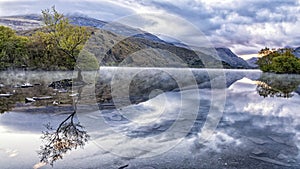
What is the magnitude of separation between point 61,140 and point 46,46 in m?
62.5

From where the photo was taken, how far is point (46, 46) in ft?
219

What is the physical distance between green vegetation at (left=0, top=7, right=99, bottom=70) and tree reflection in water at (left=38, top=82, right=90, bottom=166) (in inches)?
1381

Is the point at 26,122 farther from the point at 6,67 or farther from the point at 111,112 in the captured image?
the point at 6,67

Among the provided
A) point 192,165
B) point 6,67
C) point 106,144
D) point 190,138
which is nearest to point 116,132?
point 106,144

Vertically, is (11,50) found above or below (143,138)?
above

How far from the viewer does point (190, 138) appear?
1202cm

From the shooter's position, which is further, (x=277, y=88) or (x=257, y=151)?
(x=277, y=88)

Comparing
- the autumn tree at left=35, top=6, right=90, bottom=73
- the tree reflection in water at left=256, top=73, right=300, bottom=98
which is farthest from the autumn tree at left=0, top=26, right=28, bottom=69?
the tree reflection in water at left=256, top=73, right=300, bottom=98

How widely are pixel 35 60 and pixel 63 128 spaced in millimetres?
63498

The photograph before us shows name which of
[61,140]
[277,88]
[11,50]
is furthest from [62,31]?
[277,88]

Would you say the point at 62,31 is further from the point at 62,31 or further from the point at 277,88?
the point at 277,88

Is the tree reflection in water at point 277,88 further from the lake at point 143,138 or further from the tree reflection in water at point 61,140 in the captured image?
the tree reflection in water at point 61,140

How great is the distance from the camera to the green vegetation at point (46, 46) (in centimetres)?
4516

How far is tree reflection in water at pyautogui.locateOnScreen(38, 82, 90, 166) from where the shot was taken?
362 inches
